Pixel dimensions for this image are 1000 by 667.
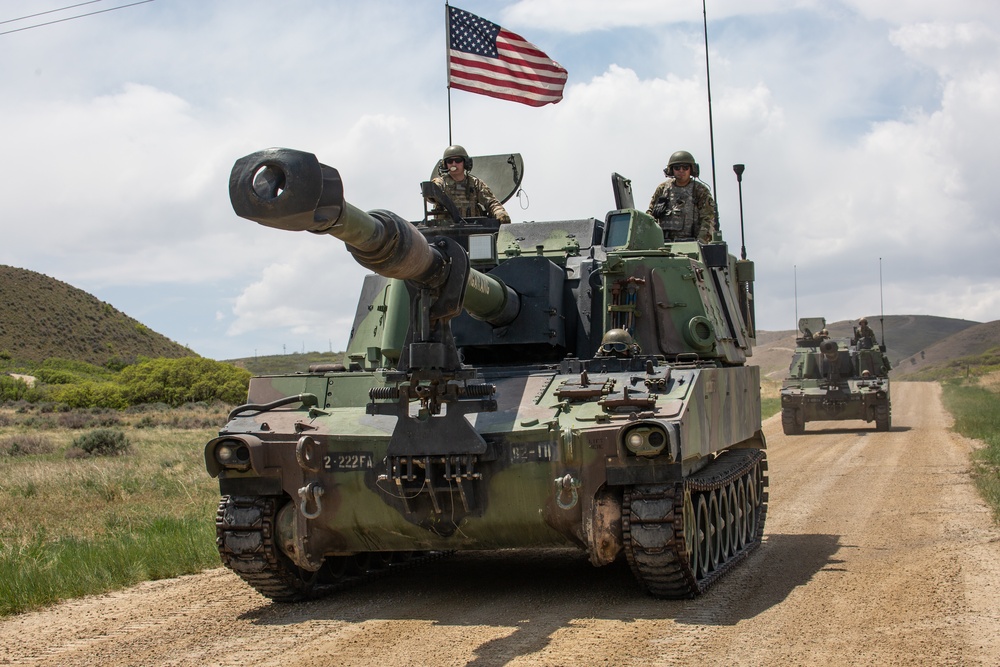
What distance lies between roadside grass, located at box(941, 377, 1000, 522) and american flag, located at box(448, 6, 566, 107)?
25.0 feet

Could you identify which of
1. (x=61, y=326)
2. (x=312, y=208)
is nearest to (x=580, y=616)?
(x=312, y=208)

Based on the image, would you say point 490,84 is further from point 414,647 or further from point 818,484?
point 414,647

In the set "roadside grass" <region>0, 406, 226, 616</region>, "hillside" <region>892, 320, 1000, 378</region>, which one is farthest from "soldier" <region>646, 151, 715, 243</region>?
"hillside" <region>892, 320, 1000, 378</region>

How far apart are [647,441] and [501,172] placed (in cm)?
639

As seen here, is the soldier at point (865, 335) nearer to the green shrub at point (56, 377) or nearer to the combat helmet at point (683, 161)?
the combat helmet at point (683, 161)

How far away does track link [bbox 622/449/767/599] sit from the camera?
8.13 meters

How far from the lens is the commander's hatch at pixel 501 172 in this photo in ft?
44.9

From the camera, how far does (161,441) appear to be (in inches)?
1085

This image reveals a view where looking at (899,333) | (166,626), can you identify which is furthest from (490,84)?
(899,333)

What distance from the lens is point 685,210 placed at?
13.3 meters

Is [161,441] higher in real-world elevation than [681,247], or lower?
lower

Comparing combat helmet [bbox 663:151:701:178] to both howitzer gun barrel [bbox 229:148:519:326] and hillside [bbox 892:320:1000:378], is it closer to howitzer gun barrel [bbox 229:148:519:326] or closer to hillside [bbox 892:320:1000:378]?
howitzer gun barrel [bbox 229:148:519:326]

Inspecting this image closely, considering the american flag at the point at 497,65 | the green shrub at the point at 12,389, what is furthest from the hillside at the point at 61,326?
the american flag at the point at 497,65

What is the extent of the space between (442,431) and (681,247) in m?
4.46
